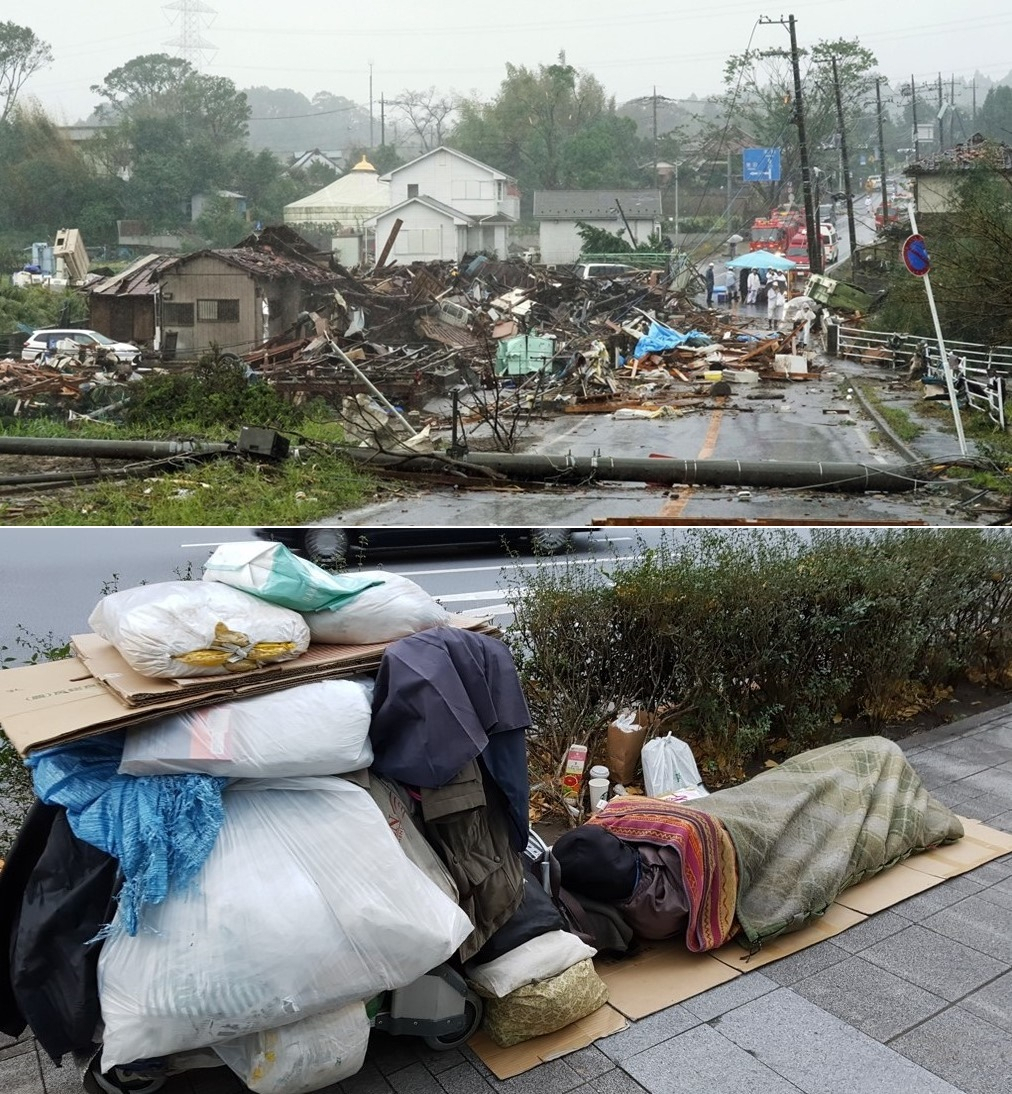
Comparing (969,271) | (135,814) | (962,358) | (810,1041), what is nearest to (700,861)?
(810,1041)

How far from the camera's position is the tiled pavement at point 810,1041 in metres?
2.87

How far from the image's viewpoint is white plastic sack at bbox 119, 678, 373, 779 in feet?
8.41

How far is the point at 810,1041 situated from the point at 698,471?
2530 millimetres

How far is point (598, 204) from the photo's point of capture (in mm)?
4871

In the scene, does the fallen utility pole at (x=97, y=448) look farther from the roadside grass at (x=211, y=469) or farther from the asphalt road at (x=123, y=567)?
the asphalt road at (x=123, y=567)

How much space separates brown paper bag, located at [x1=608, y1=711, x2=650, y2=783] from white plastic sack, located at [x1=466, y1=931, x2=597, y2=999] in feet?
5.53

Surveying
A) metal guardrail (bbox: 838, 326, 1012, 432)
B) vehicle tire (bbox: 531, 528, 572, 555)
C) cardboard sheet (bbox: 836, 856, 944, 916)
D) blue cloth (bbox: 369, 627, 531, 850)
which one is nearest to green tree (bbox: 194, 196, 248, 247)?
vehicle tire (bbox: 531, 528, 572, 555)

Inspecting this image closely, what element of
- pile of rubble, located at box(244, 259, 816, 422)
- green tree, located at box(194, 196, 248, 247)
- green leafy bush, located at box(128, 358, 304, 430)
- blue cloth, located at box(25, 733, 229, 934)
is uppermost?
green tree, located at box(194, 196, 248, 247)

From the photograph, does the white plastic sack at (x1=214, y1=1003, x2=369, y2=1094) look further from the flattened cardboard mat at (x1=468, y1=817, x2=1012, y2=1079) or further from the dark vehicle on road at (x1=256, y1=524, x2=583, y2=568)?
the dark vehicle on road at (x1=256, y1=524, x2=583, y2=568)

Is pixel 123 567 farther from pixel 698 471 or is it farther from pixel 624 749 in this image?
pixel 698 471

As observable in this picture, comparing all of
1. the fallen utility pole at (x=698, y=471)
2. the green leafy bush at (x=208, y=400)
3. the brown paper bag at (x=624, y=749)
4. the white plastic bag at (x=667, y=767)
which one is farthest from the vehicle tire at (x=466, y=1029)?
the green leafy bush at (x=208, y=400)

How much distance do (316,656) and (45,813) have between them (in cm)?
74

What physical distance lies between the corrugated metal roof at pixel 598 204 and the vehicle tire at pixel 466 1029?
10.4 ft

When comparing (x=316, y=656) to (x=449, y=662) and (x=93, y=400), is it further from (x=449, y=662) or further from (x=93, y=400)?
(x=93, y=400)
